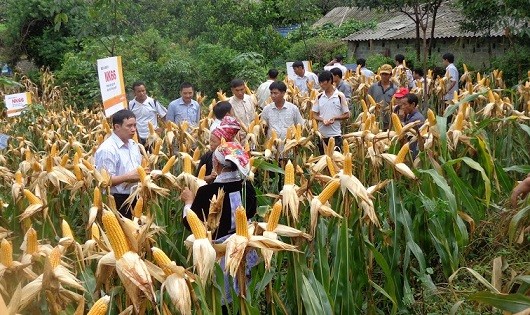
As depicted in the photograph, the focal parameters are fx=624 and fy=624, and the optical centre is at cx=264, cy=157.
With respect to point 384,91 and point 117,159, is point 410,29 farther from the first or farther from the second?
point 117,159

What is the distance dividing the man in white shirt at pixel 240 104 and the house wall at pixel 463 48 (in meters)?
7.70

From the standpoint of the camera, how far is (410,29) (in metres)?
17.0

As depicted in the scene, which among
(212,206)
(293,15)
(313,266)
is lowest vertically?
(313,266)

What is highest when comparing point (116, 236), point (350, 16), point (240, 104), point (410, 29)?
point (350, 16)

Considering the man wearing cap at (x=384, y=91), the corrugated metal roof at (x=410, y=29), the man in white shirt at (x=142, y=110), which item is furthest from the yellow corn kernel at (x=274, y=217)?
the corrugated metal roof at (x=410, y=29)

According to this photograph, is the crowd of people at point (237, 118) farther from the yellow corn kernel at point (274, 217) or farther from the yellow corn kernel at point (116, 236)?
the yellow corn kernel at point (116, 236)

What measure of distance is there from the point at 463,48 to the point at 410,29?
240 centimetres

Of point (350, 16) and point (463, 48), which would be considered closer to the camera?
point (463, 48)

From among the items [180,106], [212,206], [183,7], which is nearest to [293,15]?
[183,7]

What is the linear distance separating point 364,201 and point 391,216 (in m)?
0.54

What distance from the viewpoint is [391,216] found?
3.39m

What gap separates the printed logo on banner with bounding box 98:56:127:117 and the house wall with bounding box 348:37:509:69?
30.0 feet

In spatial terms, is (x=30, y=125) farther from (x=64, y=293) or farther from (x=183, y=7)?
(x=183, y=7)

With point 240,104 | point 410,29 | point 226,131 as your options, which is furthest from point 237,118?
point 410,29
